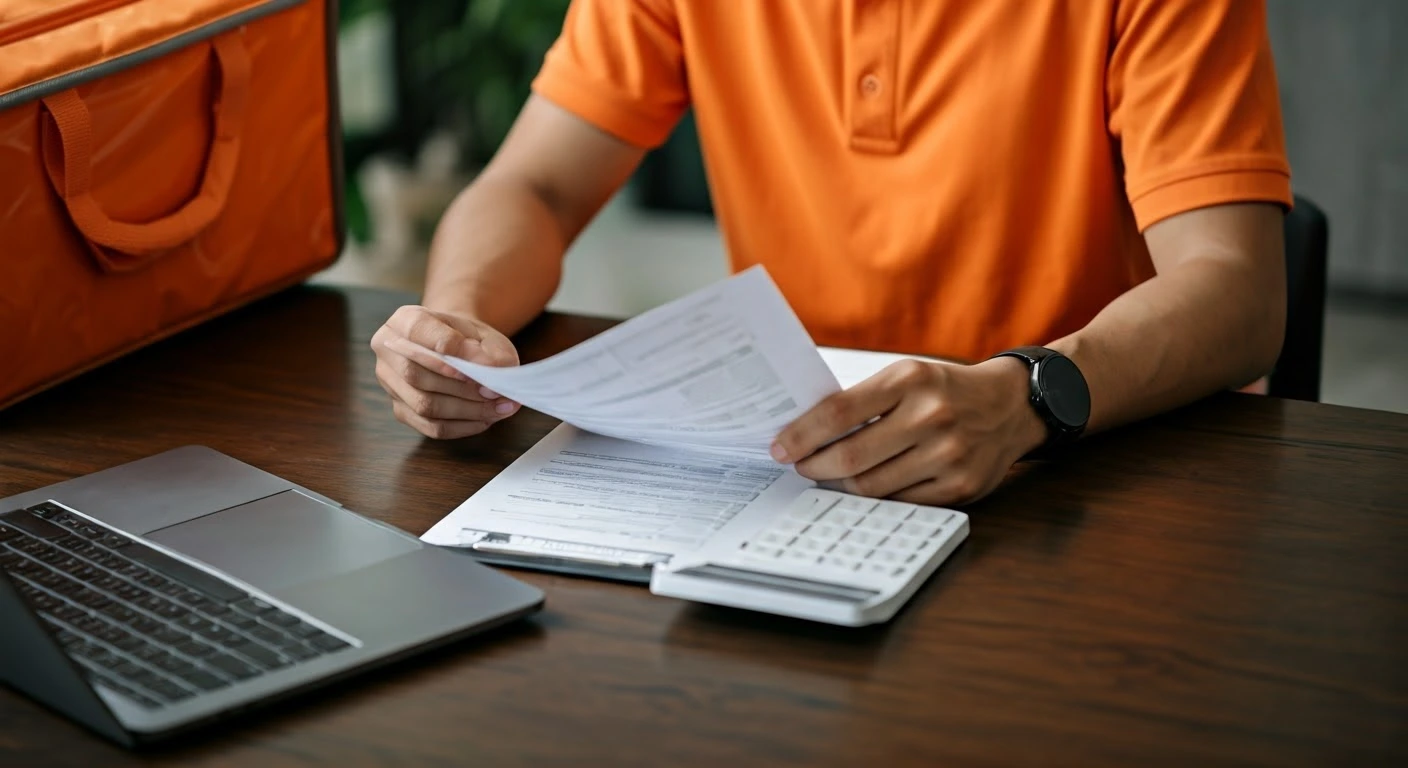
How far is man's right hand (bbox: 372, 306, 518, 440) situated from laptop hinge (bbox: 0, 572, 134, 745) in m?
0.32

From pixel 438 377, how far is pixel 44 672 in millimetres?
362

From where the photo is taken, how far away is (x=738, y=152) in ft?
4.78

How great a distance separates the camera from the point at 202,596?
29.0 inches

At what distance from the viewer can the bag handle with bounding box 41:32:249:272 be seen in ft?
3.33

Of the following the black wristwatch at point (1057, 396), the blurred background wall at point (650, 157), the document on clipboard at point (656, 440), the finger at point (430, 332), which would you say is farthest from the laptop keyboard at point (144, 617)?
the blurred background wall at point (650, 157)

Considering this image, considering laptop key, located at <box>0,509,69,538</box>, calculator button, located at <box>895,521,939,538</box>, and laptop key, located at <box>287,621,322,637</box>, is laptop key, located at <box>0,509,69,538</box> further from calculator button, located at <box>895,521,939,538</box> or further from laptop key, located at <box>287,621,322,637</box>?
calculator button, located at <box>895,521,939,538</box>

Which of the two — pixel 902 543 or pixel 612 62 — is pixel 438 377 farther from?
pixel 612 62

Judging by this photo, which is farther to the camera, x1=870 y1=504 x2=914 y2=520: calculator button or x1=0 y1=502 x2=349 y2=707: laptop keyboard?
x1=870 y1=504 x2=914 y2=520: calculator button

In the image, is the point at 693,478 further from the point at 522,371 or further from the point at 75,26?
the point at 75,26

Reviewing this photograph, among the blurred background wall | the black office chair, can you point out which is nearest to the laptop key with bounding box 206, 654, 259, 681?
the black office chair

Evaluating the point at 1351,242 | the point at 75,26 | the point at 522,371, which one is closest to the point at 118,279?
the point at 75,26

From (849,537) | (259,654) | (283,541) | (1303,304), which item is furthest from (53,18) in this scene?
(1303,304)

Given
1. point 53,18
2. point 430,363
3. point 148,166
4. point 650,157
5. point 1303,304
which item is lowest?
point 650,157

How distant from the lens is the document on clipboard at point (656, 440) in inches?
30.9
